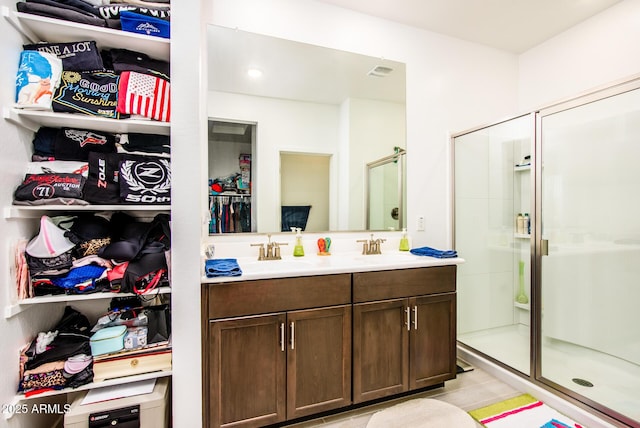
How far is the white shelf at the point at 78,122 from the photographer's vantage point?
1.35 m

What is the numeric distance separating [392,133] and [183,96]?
1.64 metres

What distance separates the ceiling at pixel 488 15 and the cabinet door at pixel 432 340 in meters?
2.16

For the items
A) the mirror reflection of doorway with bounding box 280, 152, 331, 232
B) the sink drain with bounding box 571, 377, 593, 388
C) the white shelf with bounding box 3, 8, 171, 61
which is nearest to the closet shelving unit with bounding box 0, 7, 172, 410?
the white shelf with bounding box 3, 8, 171, 61

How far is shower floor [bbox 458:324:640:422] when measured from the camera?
5.93 ft

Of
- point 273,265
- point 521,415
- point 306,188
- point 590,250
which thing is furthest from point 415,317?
point 590,250

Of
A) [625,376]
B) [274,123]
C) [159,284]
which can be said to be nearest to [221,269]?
[159,284]

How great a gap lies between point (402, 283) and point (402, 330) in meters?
0.29

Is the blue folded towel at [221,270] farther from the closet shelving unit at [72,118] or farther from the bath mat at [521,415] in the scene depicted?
the bath mat at [521,415]

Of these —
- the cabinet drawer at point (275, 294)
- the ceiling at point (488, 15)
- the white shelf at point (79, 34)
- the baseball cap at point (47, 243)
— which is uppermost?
the ceiling at point (488, 15)

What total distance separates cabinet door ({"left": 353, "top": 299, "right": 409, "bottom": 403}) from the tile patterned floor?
0.12 m

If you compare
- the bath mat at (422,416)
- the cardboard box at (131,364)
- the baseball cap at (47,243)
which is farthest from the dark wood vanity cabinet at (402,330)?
the baseball cap at (47,243)

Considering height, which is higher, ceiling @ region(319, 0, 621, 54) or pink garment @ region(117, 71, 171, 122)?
ceiling @ region(319, 0, 621, 54)

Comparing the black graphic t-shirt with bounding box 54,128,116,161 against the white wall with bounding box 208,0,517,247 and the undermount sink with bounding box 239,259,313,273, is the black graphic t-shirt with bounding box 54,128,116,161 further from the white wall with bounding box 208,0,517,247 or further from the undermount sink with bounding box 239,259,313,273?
the white wall with bounding box 208,0,517,247

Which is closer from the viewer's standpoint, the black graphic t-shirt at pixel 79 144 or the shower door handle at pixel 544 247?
the black graphic t-shirt at pixel 79 144
